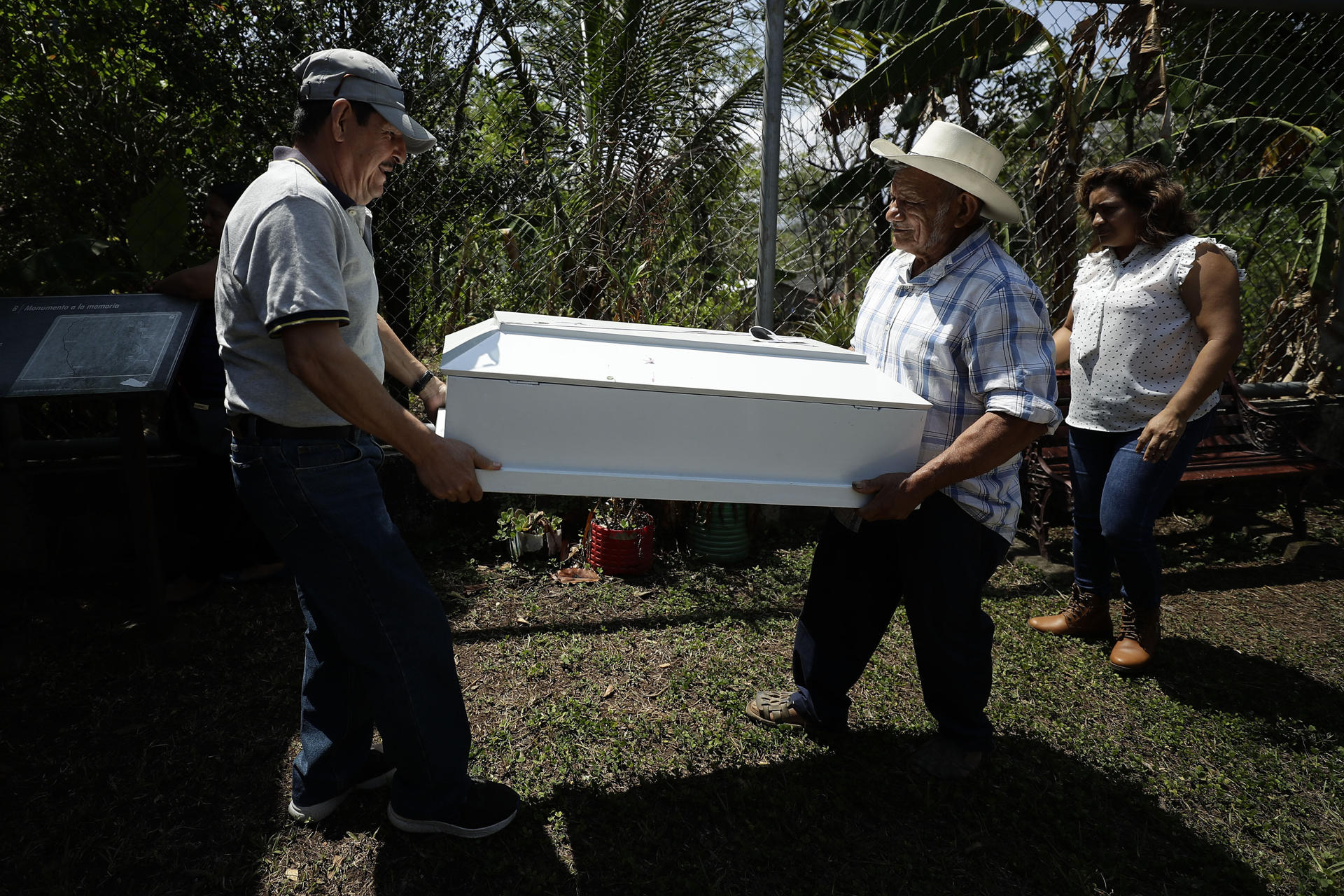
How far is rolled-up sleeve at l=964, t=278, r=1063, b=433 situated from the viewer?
6.84ft

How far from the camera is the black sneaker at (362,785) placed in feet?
7.63

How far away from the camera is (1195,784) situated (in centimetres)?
272

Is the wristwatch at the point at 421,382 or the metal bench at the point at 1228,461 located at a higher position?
the wristwatch at the point at 421,382

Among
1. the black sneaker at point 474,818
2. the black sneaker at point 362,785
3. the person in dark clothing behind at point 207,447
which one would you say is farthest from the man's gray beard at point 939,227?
the person in dark clothing behind at point 207,447

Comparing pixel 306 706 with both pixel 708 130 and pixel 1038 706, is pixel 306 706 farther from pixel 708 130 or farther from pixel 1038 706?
pixel 708 130

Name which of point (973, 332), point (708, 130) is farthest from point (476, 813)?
point (708, 130)

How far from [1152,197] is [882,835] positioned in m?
2.53

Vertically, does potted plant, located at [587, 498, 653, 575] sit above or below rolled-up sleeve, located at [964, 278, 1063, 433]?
below

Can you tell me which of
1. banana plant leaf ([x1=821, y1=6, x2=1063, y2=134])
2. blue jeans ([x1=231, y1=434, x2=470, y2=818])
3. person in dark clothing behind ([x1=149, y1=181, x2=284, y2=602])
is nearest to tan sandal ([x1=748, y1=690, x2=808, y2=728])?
blue jeans ([x1=231, y1=434, x2=470, y2=818])

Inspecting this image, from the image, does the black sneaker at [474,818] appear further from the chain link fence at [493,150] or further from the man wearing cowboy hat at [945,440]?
the chain link fence at [493,150]

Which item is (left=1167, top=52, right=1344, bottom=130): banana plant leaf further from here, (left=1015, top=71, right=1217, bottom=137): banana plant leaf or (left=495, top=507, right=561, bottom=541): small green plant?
(left=495, top=507, right=561, bottom=541): small green plant

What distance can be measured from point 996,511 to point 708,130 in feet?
8.55

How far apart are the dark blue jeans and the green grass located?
0.21 m

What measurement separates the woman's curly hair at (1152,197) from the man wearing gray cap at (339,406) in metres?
2.65
